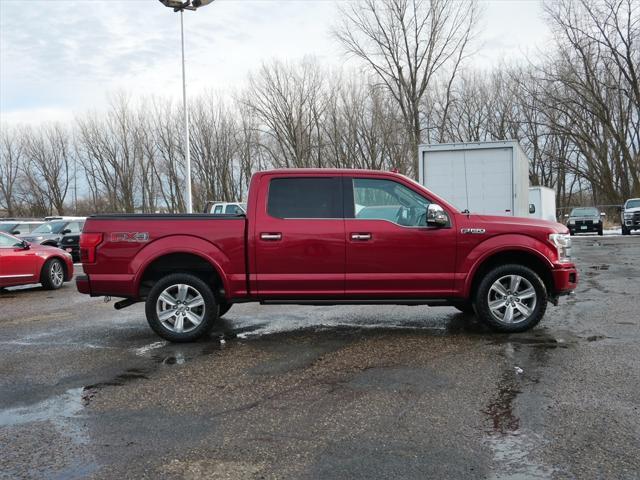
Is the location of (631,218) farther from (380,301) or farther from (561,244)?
(380,301)

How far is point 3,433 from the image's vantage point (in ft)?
12.5

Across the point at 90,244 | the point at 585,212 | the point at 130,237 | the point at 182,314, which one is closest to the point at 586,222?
the point at 585,212

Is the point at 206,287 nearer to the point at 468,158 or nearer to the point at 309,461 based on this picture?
the point at 309,461

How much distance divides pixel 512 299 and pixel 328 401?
10.1ft

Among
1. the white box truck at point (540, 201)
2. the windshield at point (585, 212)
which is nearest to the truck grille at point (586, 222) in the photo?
the windshield at point (585, 212)

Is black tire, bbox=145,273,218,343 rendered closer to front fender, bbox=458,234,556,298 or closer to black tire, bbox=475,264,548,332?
front fender, bbox=458,234,556,298

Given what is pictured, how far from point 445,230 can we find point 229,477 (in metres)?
4.04

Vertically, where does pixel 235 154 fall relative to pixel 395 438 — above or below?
above

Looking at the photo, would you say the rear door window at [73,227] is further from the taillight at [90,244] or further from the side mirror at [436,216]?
the side mirror at [436,216]

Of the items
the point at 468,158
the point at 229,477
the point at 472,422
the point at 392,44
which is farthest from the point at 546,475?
the point at 392,44

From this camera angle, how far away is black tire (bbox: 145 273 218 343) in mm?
6340

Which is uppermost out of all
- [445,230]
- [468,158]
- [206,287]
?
[468,158]

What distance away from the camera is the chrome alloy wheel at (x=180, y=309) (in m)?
6.37

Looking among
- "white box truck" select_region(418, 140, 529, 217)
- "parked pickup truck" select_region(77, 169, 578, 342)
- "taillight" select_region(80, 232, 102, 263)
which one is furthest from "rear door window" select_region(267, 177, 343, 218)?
"white box truck" select_region(418, 140, 529, 217)
